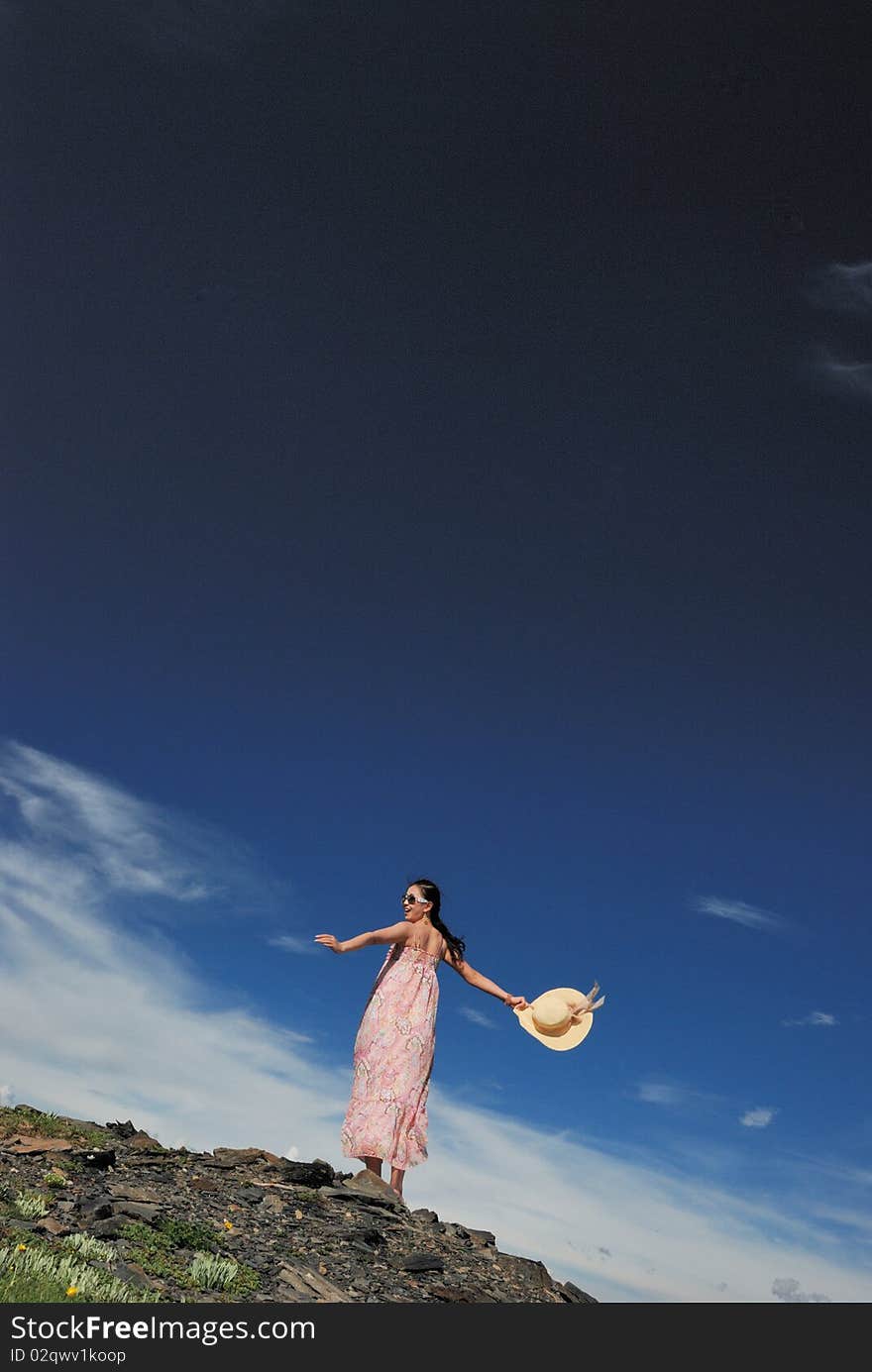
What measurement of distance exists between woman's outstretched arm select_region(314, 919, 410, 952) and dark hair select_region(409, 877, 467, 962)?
1.65 ft

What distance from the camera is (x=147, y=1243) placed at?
11.6 metres

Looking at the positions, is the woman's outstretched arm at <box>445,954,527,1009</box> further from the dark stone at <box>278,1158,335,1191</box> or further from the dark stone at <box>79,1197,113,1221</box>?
the dark stone at <box>79,1197,113,1221</box>

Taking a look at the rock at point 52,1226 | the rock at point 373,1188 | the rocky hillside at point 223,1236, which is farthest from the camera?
the rock at point 373,1188

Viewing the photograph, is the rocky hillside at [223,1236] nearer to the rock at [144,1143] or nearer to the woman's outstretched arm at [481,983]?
the rock at [144,1143]

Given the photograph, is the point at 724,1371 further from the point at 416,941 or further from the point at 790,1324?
the point at 416,941

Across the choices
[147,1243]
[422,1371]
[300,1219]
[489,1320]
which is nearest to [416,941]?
[300,1219]

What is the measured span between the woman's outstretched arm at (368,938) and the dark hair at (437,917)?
0.50m

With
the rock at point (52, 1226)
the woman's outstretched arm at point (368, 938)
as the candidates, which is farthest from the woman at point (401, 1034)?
the rock at point (52, 1226)

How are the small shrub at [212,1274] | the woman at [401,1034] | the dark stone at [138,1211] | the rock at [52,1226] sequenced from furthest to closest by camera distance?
1. the woman at [401,1034]
2. the dark stone at [138,1211]
3. the rock at [52,1226]
4. the small shrub at [212,1274]

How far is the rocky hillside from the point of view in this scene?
34.8 feet

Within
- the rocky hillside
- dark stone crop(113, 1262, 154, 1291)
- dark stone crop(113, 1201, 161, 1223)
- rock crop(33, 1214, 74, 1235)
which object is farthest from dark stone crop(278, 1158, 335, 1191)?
dark stone crop(113, 1262, 154, 1291)

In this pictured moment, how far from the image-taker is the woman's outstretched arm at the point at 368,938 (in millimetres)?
17172

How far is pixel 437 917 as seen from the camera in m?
18.1

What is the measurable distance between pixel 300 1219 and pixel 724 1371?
576 centimetres
